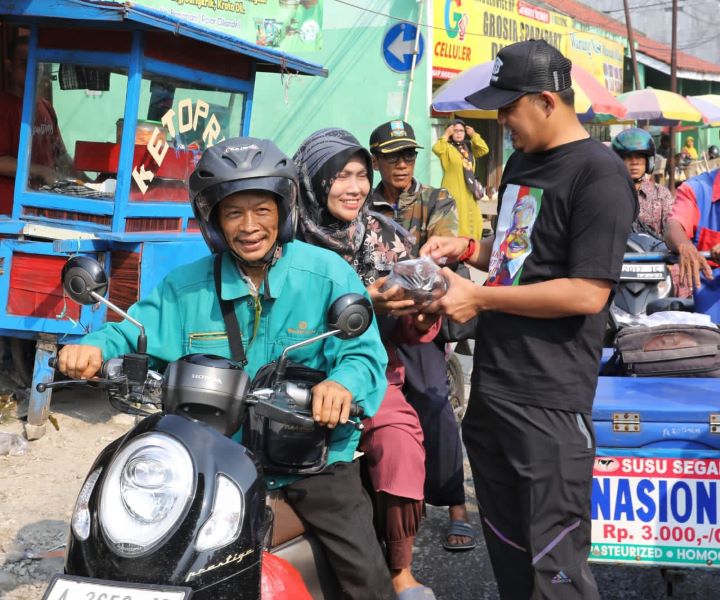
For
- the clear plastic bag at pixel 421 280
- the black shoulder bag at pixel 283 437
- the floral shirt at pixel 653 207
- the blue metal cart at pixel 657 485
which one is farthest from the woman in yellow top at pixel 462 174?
the black shoulder bag at pixel 283 437

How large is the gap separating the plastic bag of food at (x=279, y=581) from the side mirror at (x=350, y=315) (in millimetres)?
573

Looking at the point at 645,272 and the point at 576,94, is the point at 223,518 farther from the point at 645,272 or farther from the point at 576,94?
the point at 576,94

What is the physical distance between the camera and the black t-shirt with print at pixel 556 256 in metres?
2.51

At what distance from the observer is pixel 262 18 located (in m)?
12.2

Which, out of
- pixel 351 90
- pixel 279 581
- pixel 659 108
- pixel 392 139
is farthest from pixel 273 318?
pixel 659 108

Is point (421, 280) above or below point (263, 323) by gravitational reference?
above

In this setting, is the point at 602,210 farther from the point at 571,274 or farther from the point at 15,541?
the point at 15,541

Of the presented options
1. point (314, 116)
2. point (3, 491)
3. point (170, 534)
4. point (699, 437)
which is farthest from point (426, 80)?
point (170, 534)

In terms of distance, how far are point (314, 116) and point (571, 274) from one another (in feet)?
47.8

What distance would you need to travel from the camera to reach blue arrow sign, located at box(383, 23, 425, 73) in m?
16.0

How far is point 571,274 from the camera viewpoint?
2.54 metres

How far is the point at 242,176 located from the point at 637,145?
4.49 meters

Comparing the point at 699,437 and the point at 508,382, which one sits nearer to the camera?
the point at 508,382

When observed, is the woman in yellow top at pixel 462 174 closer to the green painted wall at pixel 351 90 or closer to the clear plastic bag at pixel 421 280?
the clear plastic bag at pixel 421 280
